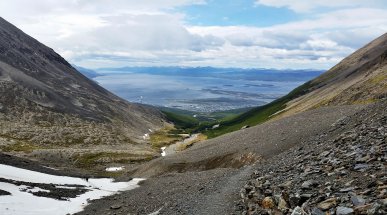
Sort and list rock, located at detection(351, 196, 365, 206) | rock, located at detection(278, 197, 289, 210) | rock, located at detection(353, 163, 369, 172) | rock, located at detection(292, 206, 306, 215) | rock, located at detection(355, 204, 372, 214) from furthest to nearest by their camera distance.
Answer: rock, located at detection(278, 197, 289, 210) → rock, located at detection(353, 163, 369, 172) → rock, located at detection(292, 206, 306, 215) → rock, located at detection(351, 196, 365, 206) → rock, located at detection(355, 204, 372, 214)

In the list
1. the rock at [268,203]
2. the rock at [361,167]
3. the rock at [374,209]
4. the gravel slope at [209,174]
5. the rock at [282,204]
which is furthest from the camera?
the gravel slope at [209,174]

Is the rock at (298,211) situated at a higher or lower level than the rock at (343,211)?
lower

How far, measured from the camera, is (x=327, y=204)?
1909 centimetres

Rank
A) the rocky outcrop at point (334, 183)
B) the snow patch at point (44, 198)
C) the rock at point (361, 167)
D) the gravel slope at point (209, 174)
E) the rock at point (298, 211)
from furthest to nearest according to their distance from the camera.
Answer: the snow patch at point (44, 198), the gravel slope at point (209, 174), the rock at point (361, 167), the rock at point (298, 211), the rocky outcrop at point (334, 183)

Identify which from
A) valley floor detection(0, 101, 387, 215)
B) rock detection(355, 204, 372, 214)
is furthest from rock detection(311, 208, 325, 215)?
valley floor detection(0, 101, 387, 215)

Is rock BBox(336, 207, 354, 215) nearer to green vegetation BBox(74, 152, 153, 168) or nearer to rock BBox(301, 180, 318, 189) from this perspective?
rock BBox(301, 180, 318, 189)

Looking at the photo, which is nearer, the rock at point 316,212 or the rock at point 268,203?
the rock at point 316,212

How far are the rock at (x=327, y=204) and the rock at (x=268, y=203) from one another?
220 inches

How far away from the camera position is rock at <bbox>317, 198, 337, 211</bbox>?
18859 millimetres

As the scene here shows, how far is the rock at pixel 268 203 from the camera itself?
24.9 metres

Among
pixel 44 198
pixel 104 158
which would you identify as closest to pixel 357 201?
pixel 44 198

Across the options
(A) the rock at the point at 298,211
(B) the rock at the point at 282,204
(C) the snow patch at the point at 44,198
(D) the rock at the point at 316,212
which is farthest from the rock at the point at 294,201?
(C) the snow patch at the point at 44,198

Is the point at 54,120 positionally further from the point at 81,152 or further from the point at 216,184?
the point at 216,184

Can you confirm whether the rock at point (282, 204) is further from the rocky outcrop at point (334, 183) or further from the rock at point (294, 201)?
the rock at point (294, 201)
